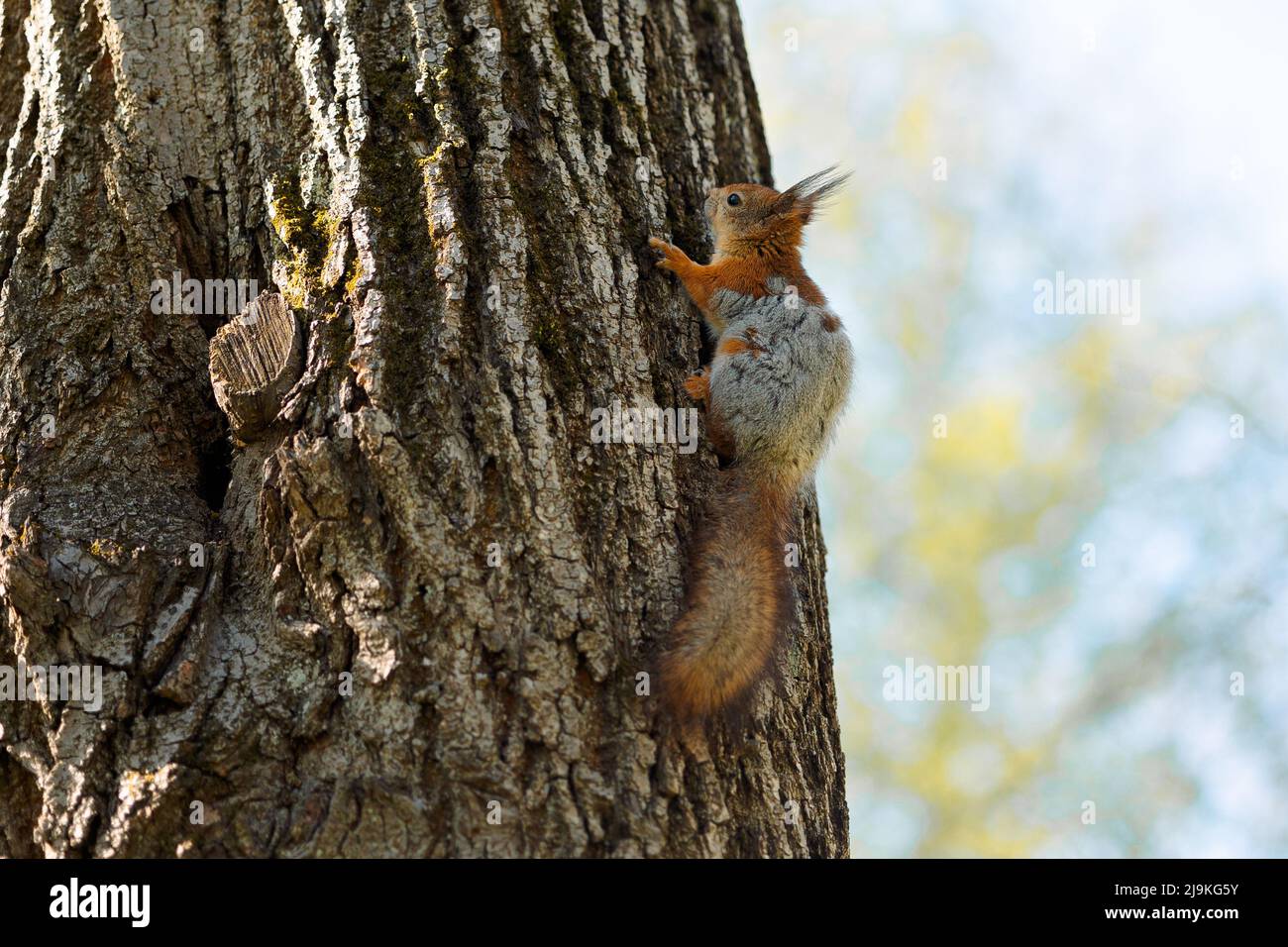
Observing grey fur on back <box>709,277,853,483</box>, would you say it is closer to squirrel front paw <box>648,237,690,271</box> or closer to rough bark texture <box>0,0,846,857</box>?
rough bark texture <box>0,0,846,857</box>

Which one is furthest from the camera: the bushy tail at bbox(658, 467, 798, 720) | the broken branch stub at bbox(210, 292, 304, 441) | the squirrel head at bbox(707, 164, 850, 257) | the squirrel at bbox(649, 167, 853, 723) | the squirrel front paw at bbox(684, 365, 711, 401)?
the squirrel head at bbox(707, 164, 850, 257)

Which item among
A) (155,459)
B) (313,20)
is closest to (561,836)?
(155,459)

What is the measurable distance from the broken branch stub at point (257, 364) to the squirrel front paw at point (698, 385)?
1.11 meters

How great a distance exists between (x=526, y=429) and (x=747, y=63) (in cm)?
250

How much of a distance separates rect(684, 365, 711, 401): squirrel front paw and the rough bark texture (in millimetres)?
63

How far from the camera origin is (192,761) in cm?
254

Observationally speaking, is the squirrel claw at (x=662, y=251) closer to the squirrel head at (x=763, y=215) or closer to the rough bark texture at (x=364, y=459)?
the rough bark texture at (x=364, y=459)

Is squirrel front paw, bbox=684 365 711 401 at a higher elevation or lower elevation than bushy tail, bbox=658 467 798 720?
higher

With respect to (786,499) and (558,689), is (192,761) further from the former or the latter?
(786,499)

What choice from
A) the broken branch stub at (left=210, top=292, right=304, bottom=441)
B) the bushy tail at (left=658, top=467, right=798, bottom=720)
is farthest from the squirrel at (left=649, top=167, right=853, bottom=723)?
the broken branch stub at (left=210, top=292, right=304, bottom=441)

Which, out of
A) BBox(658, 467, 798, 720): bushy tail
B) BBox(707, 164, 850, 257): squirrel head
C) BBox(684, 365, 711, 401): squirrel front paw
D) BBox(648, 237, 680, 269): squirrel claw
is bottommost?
BBox(658, 467, 798, 720): bushy tail

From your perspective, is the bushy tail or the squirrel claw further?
the squirrel claw

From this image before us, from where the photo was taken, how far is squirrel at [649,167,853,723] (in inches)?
111

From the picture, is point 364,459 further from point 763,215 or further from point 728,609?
point 763,215
